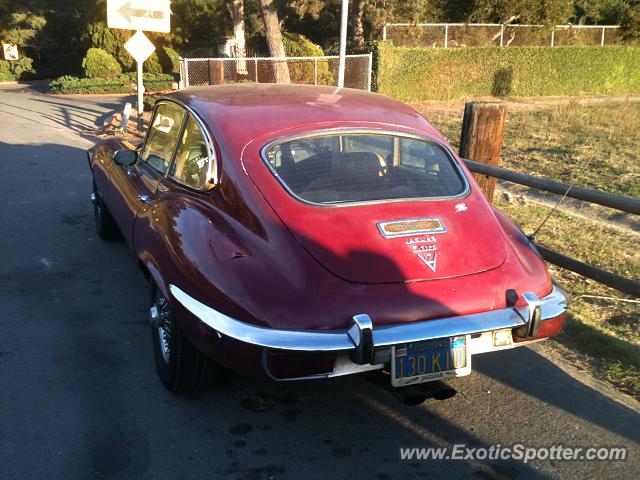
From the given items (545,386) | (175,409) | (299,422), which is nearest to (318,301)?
(299,422)

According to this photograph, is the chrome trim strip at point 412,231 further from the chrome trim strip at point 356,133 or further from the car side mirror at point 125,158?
the car side mirror at point 125,158

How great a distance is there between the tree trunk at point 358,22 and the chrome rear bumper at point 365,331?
2197cm

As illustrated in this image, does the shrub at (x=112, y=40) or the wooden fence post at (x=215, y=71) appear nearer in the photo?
the wooden fence post at (x=215, y=71)

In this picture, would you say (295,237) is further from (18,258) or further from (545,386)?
(18,258)

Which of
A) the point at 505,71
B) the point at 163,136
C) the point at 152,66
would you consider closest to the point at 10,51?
the point at 152,66

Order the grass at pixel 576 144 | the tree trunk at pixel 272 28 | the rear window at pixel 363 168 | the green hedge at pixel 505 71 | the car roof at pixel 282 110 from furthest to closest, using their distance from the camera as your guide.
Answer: the green hedge at pixel 505 71 → the tree trunk at pixel 272 28 → the grass at pixel 576 144 → the car roof at pixel 282 110 → the rear window at pixel 363 168

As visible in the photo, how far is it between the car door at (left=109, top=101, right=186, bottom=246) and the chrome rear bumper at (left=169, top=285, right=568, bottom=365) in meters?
1.46

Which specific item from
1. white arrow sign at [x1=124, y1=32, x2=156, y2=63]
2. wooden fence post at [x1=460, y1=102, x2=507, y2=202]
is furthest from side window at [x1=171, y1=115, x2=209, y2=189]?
white arrow sign at [x1=124, y1=32, x2=156, y2=63]

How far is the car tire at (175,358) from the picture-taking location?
11.4ft

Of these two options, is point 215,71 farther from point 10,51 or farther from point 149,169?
point 10,51

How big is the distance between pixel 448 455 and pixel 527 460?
39 cm

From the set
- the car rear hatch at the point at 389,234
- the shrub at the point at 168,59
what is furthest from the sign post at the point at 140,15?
the shrub at the point at 168,59

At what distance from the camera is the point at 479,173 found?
603cm

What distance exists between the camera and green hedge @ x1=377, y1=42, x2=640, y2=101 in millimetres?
22812
